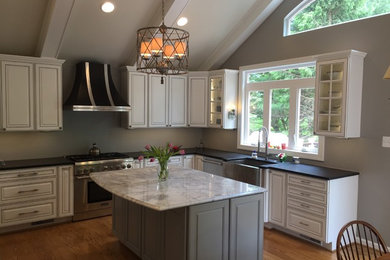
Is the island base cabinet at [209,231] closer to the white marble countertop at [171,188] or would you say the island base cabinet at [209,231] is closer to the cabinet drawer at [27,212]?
the white marble countertop at [171,188]

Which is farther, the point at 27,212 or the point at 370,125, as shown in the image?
the point at 27,212

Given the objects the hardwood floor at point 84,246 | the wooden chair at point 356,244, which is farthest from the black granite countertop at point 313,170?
the hardwood floor at point 84,246

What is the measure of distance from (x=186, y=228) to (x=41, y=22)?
3.40 meters

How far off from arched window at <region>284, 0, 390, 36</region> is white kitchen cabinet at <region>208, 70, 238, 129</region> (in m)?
1.21

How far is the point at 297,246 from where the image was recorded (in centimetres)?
389

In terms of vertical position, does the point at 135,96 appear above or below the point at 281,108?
above

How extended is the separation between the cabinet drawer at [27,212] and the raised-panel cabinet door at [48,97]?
108 centimetres

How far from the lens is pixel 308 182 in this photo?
12.7ft

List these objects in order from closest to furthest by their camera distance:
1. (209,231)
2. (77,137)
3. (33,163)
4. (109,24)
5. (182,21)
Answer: (209,231)
(33,163)
(109,24)
(182,21)
(77,137)

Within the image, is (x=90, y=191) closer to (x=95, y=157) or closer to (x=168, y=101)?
(x=95, y=157)

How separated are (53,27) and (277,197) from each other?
3.66 meters

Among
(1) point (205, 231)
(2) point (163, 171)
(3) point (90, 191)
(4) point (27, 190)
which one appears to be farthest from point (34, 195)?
(1) point (205, 231)

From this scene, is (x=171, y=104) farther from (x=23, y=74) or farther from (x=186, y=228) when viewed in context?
(x=186, y=228)

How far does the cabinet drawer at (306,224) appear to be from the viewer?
3.78 m
